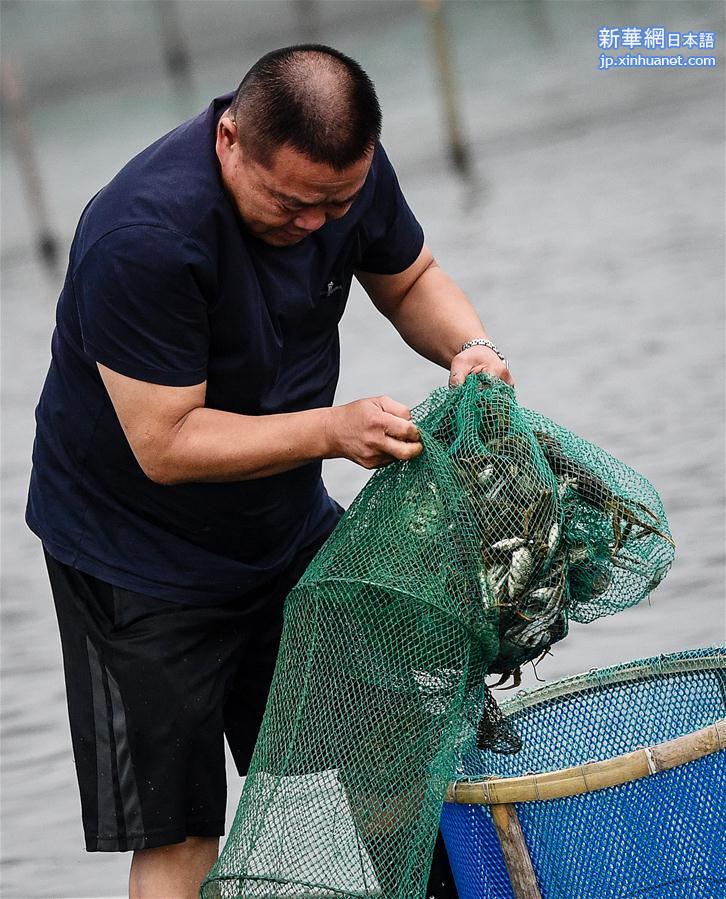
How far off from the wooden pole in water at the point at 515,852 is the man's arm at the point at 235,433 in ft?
2.20

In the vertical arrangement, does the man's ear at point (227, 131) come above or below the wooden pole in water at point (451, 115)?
above

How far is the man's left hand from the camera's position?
9.57 feet

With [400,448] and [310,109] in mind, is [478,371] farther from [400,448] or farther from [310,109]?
[310,109]

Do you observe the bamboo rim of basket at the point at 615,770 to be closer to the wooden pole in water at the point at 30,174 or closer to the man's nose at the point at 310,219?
the man's nose at the point at 310,219

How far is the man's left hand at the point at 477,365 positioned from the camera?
115 inches

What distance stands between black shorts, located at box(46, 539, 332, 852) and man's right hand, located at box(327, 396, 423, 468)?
58 cm

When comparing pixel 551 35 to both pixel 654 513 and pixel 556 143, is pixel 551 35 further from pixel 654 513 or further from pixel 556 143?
pixel 654 513

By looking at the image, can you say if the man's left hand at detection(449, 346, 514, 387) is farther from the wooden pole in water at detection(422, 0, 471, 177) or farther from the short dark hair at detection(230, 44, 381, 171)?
the wooden pole in water at detection(422, 0, 471, 177)

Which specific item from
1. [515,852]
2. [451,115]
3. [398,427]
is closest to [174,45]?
[451,115]

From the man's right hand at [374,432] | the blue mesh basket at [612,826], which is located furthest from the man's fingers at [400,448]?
the blue mesh basket at [612,826]

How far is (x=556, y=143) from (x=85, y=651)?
14.6 meters

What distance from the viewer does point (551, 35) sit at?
1062 inches

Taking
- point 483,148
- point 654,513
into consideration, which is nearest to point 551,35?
point 483,148

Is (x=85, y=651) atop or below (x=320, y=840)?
atop
